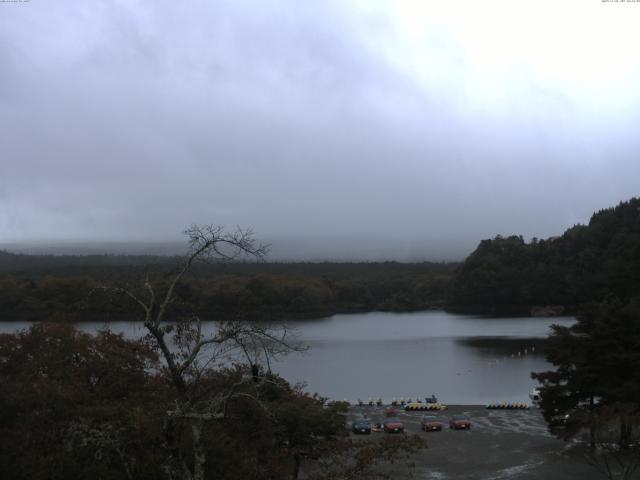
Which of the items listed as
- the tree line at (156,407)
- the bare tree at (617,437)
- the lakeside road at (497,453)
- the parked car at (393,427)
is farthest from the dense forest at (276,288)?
the tree line at (156,407)

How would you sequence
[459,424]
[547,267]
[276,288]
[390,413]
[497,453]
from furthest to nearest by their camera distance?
[547,267] < [276,288] < [390,413] < [459,424] < [497,453]

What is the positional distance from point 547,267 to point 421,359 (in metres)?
41.0

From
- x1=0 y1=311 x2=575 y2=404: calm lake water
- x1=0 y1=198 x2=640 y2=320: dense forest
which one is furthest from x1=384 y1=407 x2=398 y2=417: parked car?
x1=0 y1=198 x2=640 y2=320: dense forest

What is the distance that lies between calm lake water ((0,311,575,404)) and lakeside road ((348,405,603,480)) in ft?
24.1

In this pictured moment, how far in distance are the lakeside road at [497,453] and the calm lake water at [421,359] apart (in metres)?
7.33

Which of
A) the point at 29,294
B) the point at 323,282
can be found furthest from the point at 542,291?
the point at 29,294

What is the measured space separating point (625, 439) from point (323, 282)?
74381 millimetres

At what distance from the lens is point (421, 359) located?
4616cm

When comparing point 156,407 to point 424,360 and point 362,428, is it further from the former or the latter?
point 424,360

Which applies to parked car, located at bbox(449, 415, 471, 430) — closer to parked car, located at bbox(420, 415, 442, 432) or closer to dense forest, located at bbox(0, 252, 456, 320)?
parked car, located at bbox(420, 415, 442, 432)

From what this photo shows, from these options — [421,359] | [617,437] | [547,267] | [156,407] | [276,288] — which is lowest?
[421,359]

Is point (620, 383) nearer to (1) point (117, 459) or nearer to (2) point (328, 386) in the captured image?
(1) point (117, 459)

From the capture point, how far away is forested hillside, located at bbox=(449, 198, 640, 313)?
246 ft

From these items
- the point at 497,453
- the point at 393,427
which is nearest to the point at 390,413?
the point at 393,427
